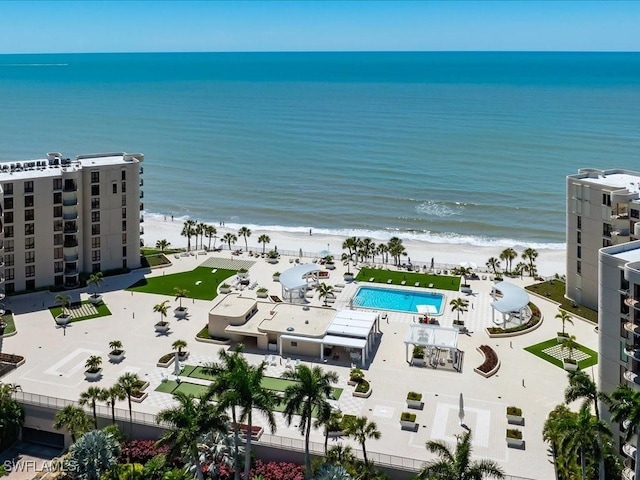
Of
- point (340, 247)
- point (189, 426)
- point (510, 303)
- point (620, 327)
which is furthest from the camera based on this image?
point (340, 247)

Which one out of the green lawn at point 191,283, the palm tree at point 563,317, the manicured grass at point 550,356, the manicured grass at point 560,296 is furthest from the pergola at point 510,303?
the green lawn at point 191,283

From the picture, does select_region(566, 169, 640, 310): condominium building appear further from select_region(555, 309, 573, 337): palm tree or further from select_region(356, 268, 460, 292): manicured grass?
select_region(356, 268, 460, 292): manicured grass

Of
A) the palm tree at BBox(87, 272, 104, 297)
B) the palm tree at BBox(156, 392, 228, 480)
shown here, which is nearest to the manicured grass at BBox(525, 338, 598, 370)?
the palm tree at BBox(156, 392, 228, 480)

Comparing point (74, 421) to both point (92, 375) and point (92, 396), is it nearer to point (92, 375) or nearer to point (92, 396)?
point (92, 396)

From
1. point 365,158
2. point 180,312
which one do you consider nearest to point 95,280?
point 180,312

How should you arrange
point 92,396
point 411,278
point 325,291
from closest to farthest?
point 92,396 → point 325,291 → point 411,278

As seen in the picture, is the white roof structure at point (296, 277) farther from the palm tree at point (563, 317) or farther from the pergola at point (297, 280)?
the palm tree at point (563, 317)

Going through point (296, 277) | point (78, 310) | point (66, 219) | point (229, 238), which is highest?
point (66, 219)
